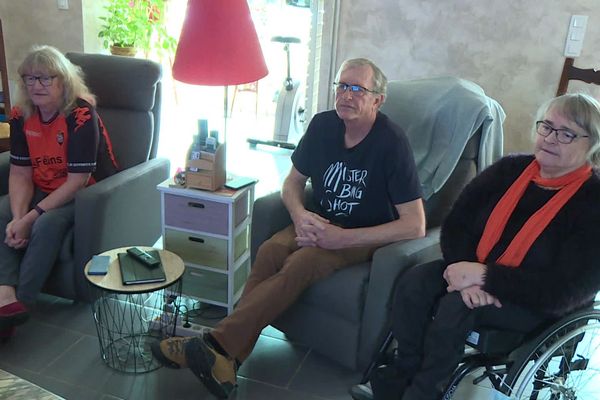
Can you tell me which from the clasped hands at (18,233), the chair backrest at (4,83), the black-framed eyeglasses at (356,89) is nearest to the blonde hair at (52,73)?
the clasped hands at (18,233)

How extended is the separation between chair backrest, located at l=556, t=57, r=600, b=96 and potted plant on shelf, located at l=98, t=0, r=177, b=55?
9.73ft

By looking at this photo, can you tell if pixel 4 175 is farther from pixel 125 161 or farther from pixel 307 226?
pixel 307 226

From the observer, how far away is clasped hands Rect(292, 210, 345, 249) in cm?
205

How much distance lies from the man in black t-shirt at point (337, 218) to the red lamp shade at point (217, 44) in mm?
357

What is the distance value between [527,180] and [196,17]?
1.28m

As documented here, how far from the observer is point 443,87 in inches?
95.0

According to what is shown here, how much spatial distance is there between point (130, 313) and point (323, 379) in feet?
2.84

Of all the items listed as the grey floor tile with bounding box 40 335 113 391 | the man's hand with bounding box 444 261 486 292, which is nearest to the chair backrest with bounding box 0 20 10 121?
the grey floor tile with bounding box 40 335 113 391

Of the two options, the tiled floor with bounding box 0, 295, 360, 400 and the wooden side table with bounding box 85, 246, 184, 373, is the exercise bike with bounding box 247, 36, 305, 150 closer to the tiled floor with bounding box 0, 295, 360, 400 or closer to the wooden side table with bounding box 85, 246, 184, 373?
the wooden side table with bounding box 85, 246, 184, 373

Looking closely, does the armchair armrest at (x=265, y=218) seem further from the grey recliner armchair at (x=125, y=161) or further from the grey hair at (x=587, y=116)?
the grey hair at (x=587, y=116)

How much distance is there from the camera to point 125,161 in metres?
2.70

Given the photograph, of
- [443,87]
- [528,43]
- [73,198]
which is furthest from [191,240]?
[528,43]

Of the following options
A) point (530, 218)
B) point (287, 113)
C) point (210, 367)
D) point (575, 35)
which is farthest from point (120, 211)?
point (287, 113)

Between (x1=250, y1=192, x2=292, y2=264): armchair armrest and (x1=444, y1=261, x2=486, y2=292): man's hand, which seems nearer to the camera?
(x1=444, y1=261, x2=486, y2=292): man's hand
